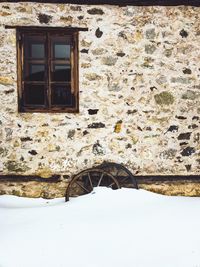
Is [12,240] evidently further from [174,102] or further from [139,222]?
[174,102]

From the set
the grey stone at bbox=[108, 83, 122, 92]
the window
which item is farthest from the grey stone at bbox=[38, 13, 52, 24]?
the grey stone at bbox=[108, 83, 122, 92]

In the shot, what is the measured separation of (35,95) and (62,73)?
64 centimetres

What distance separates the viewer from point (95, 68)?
6273mm

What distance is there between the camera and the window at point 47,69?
243 inches

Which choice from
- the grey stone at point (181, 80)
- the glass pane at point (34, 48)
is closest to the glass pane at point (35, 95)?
the glass pane at point (34, 48)

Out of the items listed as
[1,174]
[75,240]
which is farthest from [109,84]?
[75,240]

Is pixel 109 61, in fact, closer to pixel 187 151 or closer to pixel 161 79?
pixel 161 79

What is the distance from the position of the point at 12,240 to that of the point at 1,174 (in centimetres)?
216

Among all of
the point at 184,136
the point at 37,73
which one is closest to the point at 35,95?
the point at 37,73

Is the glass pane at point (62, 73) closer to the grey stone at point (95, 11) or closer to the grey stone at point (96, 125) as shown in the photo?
the grey stone at point (96, 125)

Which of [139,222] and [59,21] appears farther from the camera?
[59,21]

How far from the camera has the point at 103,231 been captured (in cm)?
457

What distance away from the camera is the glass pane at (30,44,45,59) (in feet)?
21.1

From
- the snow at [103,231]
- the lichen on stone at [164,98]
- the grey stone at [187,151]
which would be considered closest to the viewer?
the snow at [103,231]
